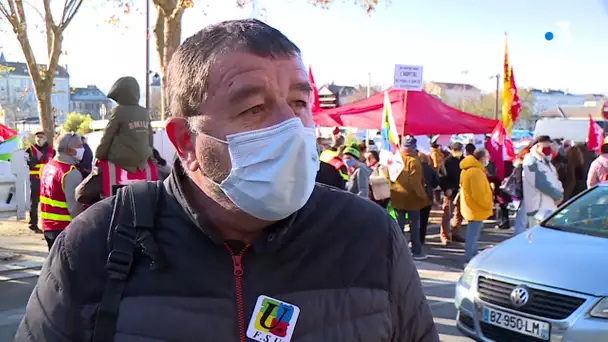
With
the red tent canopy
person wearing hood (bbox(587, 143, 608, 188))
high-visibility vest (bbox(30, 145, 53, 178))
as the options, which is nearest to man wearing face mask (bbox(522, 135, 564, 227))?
person wearing hood (bbox(587, 143, 608, 188))

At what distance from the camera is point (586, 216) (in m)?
5.73

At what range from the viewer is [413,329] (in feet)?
5.38

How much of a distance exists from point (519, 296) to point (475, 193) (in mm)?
4415

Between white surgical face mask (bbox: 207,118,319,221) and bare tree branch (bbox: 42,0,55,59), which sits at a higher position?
bare tree branch (bbox: 42,0,55,59)

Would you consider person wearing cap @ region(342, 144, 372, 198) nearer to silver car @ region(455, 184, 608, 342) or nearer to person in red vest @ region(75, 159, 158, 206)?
silver car @ region(455, 184, 608, 342)

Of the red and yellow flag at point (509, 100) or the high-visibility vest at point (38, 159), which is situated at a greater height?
the red and yellow flag at point (509, 100)

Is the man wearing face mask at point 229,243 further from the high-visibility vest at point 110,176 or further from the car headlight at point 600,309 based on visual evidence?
the high-visibility vest at point 110,176

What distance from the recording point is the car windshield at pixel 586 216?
5457 millimetres

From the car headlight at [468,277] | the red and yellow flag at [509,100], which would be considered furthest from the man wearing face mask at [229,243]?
the red and yellow flag at [509,100]

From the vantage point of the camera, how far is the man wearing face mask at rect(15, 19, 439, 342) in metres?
1.43

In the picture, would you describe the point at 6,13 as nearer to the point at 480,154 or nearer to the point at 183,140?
the point at 480,154

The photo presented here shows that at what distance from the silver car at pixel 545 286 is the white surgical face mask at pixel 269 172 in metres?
3.55

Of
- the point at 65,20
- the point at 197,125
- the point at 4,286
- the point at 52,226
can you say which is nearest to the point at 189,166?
the point at 197,125

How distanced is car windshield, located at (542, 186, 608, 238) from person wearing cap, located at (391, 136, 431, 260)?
11.3 ft
